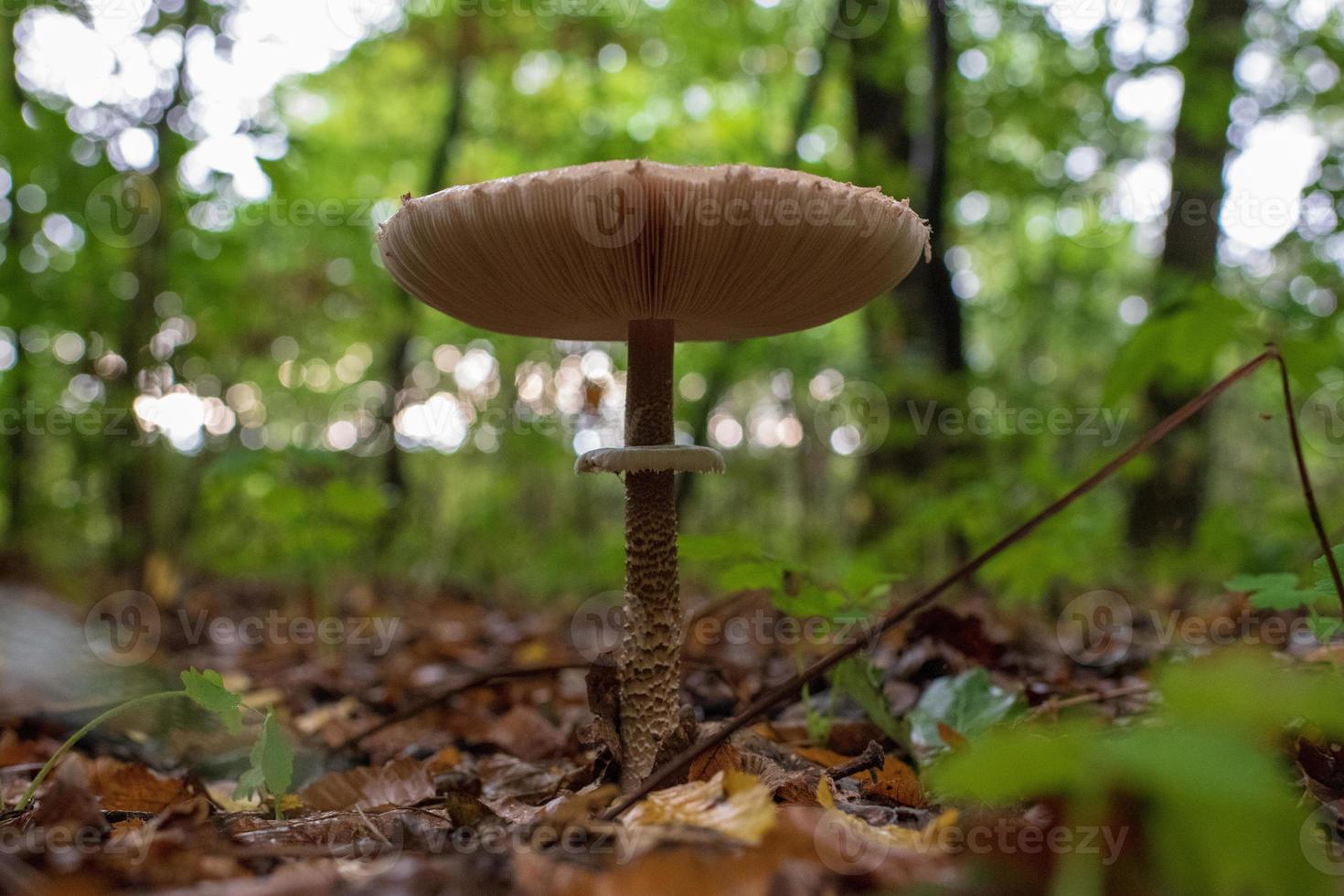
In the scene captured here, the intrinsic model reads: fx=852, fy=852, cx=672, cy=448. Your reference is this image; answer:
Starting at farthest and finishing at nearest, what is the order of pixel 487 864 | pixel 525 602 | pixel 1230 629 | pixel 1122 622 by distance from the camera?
pixel 525 602
pixel 1122 622
pixel 1230 629
pixel 487 864

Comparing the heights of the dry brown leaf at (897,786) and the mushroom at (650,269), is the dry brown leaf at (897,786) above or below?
below

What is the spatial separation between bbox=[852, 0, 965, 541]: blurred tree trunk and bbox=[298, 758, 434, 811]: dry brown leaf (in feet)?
11.3

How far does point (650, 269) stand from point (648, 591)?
2.55 feet

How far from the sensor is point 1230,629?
3.11 metres

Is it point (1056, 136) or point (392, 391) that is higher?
point (1056, 136)

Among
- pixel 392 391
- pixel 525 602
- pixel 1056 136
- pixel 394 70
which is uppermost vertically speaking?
pixel 394 70

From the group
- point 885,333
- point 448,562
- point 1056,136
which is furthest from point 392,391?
point 1056,136

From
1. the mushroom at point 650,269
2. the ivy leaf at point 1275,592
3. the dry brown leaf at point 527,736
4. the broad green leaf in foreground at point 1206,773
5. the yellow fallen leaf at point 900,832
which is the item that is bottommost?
the dry brown leaf at point 527,736

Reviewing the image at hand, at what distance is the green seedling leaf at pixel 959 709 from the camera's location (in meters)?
2.16

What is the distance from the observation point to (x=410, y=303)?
348 inches

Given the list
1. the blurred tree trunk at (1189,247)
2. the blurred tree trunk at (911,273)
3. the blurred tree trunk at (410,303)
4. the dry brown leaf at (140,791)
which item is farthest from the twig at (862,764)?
the blurred tree trunk at (410,303)

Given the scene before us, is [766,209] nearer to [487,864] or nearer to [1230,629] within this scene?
[487,864]

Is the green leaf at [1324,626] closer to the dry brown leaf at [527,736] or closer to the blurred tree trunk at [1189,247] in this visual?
the dry brown leaf at [527,736]

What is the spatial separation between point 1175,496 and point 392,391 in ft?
25.4
